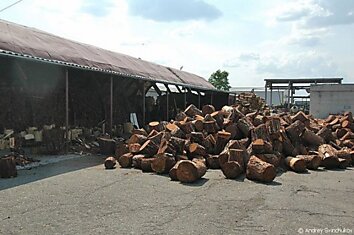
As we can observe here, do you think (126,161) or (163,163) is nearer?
(163,163)

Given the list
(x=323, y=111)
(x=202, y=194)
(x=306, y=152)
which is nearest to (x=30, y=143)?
(x=202, y=194)

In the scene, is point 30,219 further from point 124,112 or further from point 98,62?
point 124,112

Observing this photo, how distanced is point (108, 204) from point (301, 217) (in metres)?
2.99

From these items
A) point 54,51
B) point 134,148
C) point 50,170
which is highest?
point 54,51

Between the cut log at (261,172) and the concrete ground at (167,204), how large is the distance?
25cm

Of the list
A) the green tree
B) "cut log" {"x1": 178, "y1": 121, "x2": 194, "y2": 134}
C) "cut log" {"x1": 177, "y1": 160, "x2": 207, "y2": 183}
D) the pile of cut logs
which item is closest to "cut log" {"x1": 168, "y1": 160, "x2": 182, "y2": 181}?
the pile of cut logs

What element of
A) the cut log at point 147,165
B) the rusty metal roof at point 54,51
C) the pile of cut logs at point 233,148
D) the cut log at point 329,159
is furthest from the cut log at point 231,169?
the rusty metal roof at point 54,51

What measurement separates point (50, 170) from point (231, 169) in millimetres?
4382

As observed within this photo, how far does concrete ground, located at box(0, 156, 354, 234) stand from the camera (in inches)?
195

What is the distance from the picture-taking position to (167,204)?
20.0ft

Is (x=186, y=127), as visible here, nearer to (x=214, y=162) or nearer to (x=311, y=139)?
(x=214, y=162)

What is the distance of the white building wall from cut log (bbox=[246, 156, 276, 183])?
2167cm

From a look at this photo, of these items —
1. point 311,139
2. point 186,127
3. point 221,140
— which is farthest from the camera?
point 311,139

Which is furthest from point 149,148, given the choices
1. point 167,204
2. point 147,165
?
point 167,204
